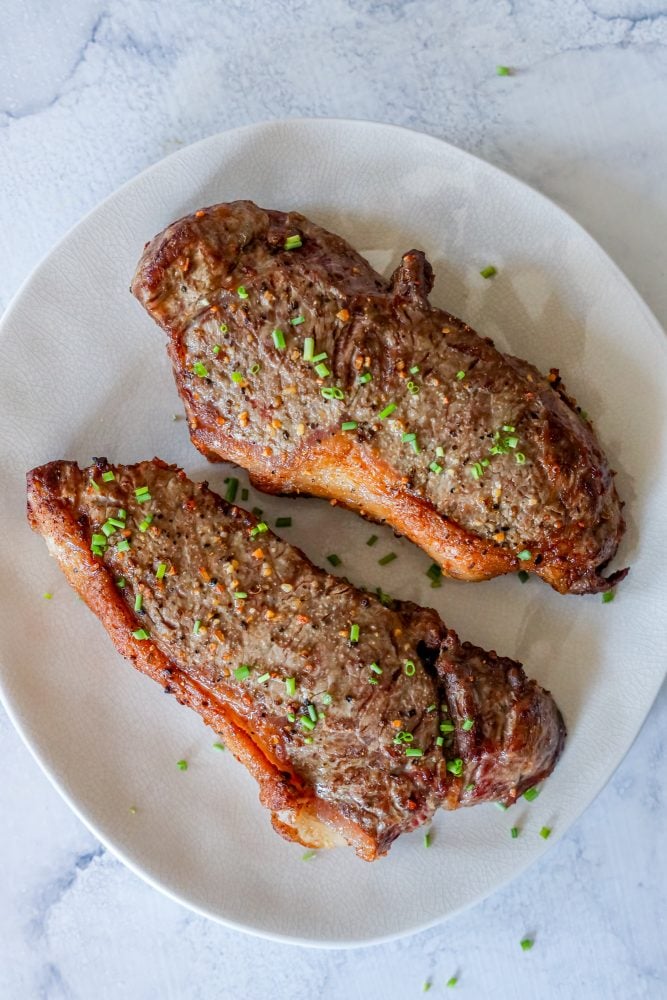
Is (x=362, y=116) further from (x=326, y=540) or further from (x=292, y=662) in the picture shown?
(x=292, y=662)

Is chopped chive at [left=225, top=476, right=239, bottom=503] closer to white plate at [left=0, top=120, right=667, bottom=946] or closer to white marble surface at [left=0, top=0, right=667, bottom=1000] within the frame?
white plate at [left=0, top=120, right=667, bottom=946]

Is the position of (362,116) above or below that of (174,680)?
above

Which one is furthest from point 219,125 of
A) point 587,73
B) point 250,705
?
point 250,705

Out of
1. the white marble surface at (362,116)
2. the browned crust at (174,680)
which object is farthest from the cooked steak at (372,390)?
the white marble surface at (362,116)

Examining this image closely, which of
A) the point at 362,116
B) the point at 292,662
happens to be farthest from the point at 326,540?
the point at 362,116

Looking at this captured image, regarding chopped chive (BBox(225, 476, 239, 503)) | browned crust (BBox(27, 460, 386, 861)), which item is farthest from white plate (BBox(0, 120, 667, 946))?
browned crust (BBox(27, 460, 386, 861))

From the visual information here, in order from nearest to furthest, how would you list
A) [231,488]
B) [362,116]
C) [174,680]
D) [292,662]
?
1. [292,662]
2. [174,680]
3. [231,488]
4. [362,116]
